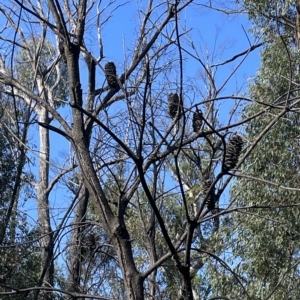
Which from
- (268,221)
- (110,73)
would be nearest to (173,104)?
(110,73)

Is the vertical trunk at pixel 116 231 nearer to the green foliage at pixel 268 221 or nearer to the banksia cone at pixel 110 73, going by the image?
the banksia cone at pixel 110 73

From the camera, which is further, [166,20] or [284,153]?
[284,153]

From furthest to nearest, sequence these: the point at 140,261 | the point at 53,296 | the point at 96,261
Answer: the point at 140,261
the point at 53,296
the point at 96,261

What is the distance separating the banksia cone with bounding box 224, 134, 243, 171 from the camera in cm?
311

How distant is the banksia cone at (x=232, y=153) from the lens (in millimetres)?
3111

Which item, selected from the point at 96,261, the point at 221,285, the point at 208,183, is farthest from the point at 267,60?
the point at 208,183

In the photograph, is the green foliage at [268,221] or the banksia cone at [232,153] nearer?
the banksia cone at [232,153]

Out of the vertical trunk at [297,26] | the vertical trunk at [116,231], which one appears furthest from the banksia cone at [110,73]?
the vertical trunk at [297,26]

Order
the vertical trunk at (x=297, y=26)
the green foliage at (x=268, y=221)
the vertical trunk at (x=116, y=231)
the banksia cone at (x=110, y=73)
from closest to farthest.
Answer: the vertical trunk at (x=116, y=231) < the banksia cone at (x=110, y=73) < the green foliage at (x=268, y=221) < the vertical trunk at (x=297, y=26)

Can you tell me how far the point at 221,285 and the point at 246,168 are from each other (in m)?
1.91

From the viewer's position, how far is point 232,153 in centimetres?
314

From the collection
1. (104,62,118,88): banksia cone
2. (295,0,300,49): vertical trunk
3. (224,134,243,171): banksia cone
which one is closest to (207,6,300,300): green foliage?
(295,0,300,49): vertical trunk

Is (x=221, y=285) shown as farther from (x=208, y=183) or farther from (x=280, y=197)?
(x=208, y=183)

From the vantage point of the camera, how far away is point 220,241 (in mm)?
10641
